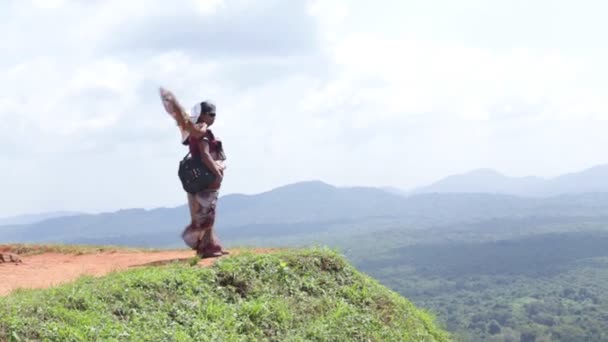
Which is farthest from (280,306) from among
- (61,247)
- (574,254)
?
(574,254)

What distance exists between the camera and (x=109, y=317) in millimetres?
7348

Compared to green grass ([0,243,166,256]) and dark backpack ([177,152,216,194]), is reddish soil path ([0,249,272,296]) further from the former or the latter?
dark backpack ([177,152,216,194])

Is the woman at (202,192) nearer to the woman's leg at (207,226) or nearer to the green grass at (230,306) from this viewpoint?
the woman's leg at (207,226)

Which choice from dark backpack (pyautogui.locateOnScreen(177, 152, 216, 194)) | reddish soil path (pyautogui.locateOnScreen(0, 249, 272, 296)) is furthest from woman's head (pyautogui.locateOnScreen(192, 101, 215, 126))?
reddish soil path (pyautogui.locateOnScreen(0, 249, 272, 296))

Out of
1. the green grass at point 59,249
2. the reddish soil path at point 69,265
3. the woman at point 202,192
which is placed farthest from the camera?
the green grass at point 59,249

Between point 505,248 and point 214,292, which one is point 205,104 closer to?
point 214,292

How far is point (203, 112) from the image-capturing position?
12070 millimetres

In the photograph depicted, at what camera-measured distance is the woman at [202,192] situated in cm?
1171

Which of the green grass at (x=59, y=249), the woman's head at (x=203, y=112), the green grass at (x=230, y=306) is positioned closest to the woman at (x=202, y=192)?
the woman's head at (x=203, y=112)

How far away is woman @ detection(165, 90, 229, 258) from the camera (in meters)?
11.7

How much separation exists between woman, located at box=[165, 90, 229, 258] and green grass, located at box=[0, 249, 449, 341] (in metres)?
1.24

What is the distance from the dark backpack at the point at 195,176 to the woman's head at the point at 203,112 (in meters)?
0.89

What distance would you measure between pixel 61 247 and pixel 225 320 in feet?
30.7

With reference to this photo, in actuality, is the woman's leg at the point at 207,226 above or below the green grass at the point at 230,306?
above
